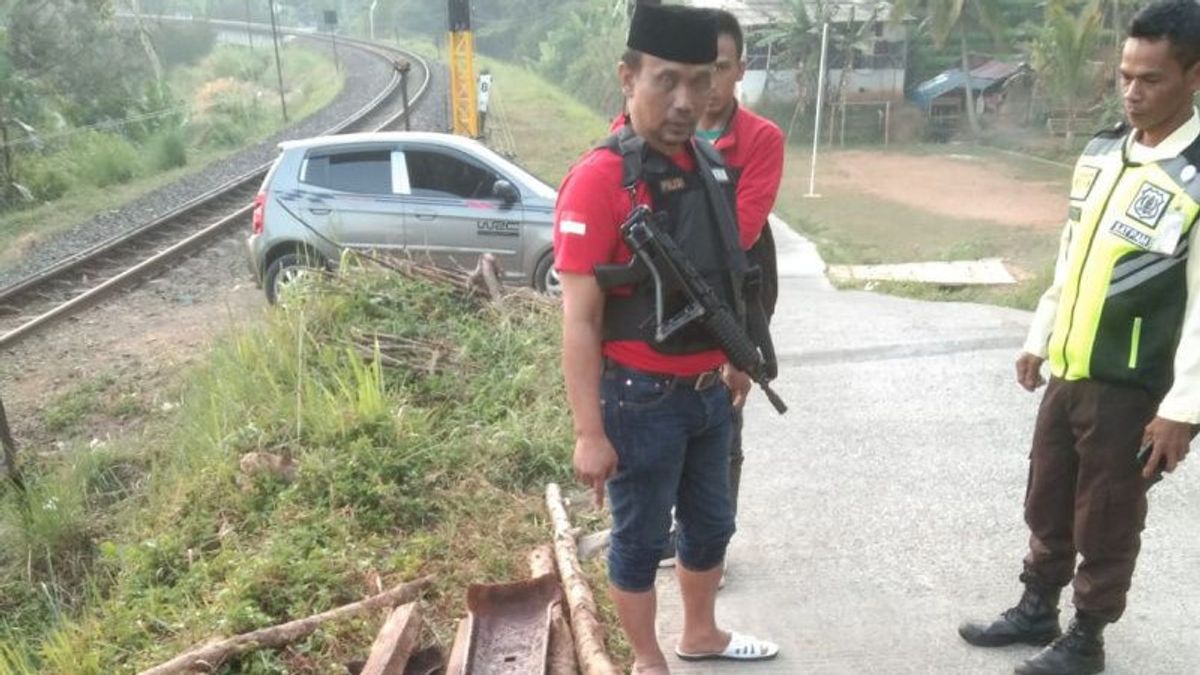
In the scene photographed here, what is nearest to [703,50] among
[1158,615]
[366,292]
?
[1158,615]

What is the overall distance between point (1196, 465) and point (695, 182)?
3.17 metres

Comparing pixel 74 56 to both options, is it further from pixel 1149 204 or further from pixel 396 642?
pixel 1149 204

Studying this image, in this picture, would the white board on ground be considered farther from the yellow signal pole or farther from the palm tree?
the palm tree

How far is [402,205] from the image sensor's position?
855 centimetres

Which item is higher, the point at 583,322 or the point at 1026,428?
the point at 583,322

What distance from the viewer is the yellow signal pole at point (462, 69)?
17.7 m

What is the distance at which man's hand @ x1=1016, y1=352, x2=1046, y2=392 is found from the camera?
3.00 meters

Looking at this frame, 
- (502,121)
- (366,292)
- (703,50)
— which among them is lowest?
(502,121)

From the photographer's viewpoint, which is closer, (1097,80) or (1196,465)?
(1196,465)

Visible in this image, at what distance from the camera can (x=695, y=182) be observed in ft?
7.93

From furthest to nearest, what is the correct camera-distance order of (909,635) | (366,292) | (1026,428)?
(366,292), (1026,428), (909,635)

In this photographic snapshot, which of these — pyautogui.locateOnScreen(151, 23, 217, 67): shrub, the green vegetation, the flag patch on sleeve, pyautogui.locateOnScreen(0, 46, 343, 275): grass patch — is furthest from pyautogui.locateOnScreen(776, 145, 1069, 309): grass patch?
pyautogui.locateOnScreen(151, 23, 217, 67): shrub

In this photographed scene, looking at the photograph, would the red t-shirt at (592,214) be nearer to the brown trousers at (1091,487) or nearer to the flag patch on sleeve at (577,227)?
the flag patch on sleeve at (577,227)

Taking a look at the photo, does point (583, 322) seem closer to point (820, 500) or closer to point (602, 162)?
point (602, 162)
